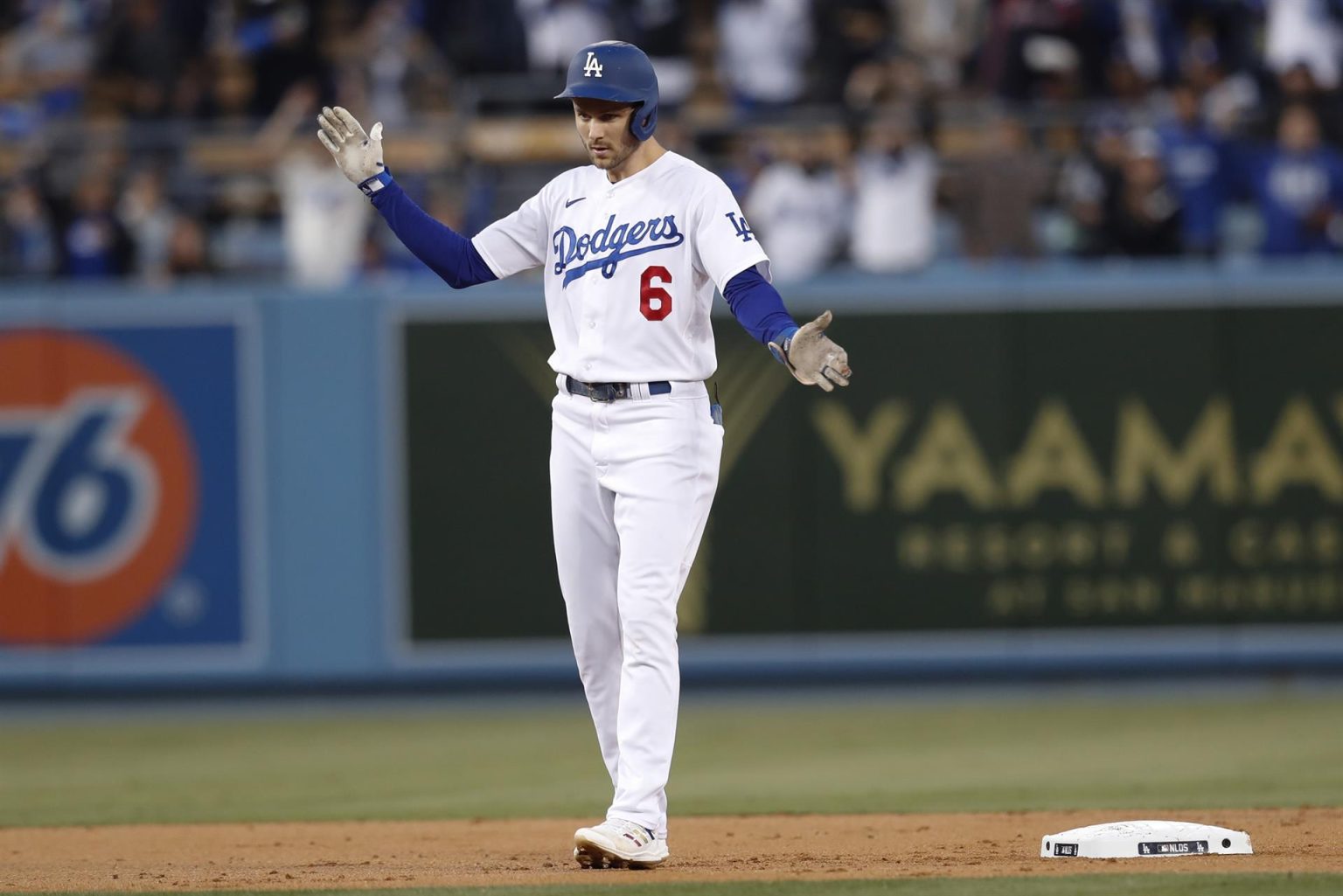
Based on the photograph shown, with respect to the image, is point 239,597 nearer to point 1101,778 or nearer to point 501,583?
point 501,583

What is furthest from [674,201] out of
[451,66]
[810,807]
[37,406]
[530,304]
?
[451,66]

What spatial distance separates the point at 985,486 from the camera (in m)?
12.4

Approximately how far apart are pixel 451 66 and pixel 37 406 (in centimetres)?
403

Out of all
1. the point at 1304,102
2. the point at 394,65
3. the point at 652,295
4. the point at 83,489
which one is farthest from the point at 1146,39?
the point at 652,295

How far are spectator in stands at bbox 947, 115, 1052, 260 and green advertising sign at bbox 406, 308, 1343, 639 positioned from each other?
0.54m

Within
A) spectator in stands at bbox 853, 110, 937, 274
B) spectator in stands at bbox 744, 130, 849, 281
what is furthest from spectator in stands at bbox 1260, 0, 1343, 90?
spectator in stands at bbox 744, 130, 849, 281

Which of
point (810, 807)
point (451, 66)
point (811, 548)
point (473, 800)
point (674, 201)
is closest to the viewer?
point (674, 201)

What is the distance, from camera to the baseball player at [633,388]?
5832 mm

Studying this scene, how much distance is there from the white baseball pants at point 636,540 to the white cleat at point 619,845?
1.2 inches

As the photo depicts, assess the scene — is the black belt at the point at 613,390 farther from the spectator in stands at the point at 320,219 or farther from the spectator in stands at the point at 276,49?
the spectator in stands at the point at 276,49

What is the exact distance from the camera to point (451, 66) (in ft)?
48.6

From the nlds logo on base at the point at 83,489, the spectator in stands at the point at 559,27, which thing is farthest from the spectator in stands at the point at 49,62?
the spectator in stands at the point at 559,27

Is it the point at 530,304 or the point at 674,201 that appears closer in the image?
the point at 674,201

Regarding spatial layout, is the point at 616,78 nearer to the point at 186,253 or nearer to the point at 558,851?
the point at 558,851
